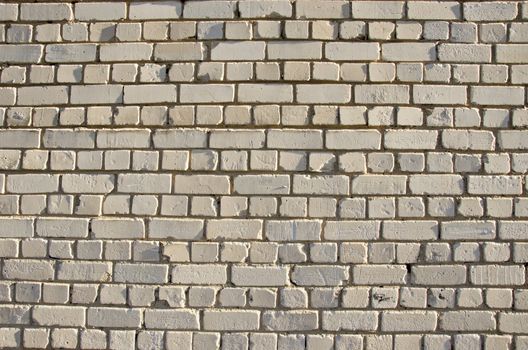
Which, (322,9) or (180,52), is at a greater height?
(322,9)

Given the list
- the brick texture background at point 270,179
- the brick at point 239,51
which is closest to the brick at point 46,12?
the brick texture background at point 270,179

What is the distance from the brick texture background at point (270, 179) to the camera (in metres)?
2.91

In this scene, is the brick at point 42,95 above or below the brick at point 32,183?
above

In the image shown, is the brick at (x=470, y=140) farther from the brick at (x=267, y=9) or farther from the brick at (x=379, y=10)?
the brick at (x=267, y=9)

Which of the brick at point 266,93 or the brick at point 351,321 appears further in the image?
the brick at point 266,93

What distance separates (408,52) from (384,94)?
0.75 feet

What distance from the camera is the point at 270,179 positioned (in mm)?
2979

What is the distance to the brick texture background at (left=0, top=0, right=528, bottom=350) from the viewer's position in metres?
2.91

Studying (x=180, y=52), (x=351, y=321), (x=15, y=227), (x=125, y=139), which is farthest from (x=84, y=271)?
(x=351, y=321)

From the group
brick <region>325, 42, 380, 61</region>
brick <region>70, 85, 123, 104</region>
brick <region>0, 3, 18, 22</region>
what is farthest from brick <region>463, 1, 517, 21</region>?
brick <region>0, 3, 18, 22</region>

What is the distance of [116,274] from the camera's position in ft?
9.76

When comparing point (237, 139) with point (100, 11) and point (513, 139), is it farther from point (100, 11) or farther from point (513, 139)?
point (513, 139)

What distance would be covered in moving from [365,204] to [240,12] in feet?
3.53

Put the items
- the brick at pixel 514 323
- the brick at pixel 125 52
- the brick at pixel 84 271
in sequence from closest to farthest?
the brick at pixel 514 323 → the brick at pixel 84 271 → the brick at pixel 125 52
